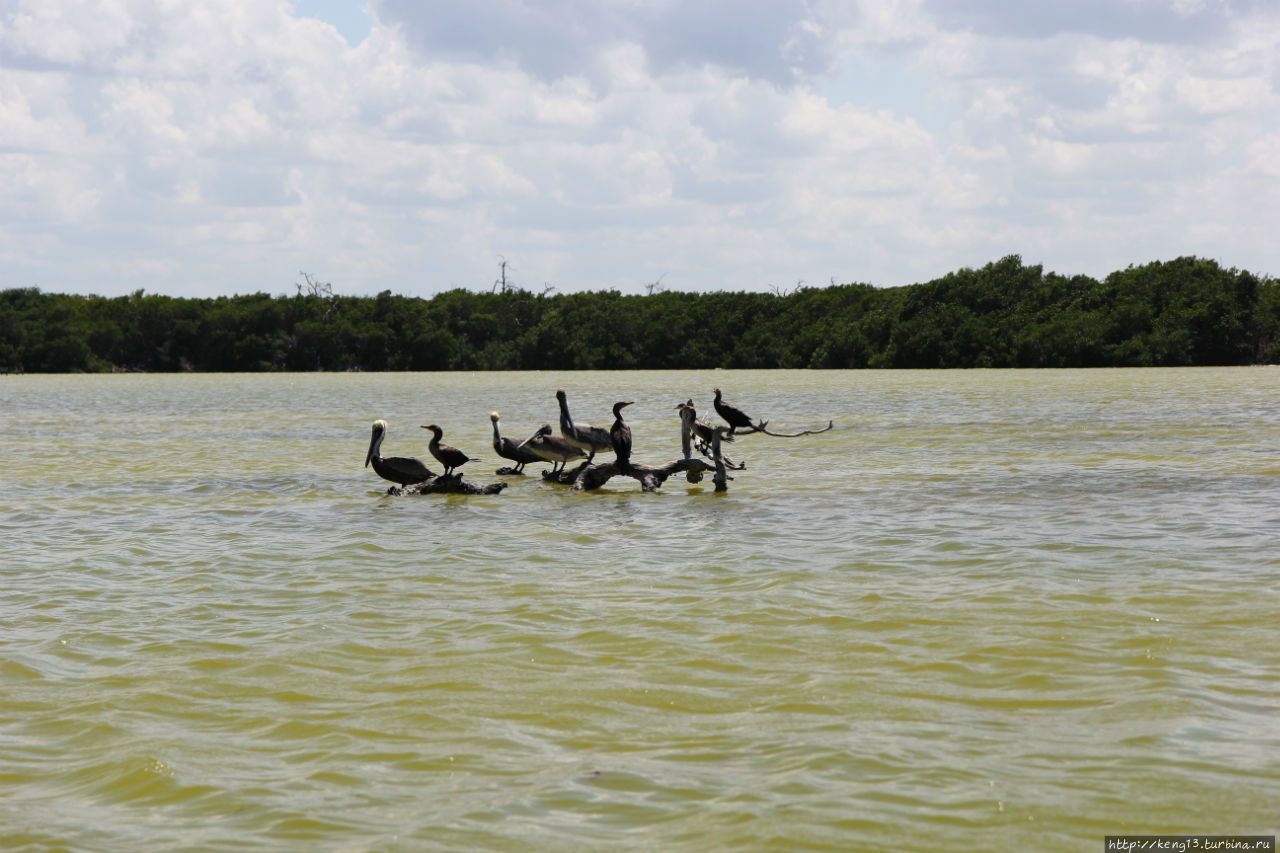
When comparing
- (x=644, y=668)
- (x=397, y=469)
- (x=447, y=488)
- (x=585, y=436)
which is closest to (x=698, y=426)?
(x=585, y=436)

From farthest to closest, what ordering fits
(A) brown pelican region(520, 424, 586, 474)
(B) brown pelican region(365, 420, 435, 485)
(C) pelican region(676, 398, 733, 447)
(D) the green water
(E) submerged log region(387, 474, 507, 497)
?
(A) brown pelican region(520, 424, 586, 474)
(B) brown pelican region(365, 420, 435, 485)
(E) submerged log region(387, 474, 507, 497)
(C) pelican region(676, 398, 733, 447)
(D) the green water

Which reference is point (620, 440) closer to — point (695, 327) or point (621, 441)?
point (621, 441)

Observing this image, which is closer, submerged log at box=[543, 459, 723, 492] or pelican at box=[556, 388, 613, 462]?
submerged log at box=[543, 459, 723, 492]

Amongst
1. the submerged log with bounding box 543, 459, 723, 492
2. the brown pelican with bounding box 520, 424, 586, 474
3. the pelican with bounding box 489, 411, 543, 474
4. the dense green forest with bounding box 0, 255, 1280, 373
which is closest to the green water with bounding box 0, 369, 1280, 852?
the submerged log with bounding box 543, 459, 723, 492

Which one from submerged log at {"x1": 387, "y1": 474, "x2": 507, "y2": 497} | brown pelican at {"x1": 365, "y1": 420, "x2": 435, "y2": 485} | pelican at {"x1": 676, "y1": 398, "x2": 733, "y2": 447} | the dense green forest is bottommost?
submerged log at {"x1": 387, "y1": 474, "x2": 507, "y2": 497}

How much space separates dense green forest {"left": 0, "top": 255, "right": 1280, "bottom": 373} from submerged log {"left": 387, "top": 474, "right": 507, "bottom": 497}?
6803 centimetres

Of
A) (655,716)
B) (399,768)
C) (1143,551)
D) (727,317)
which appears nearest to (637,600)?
(655,716)

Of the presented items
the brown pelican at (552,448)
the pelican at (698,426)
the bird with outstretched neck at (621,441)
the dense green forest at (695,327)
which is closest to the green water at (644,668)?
the bird with outstretched neck at (621,441)

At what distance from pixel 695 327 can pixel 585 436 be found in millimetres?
79678

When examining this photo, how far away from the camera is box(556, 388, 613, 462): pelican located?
16047mm

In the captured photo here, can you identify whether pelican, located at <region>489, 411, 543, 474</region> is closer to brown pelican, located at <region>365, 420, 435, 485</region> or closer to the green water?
brown pelican, located at <region>365, 420, 435, 485</region>

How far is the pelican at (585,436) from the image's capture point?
1605 cm

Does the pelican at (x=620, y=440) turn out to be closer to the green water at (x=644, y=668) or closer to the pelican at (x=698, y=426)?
the green water at (x=644, y=668)

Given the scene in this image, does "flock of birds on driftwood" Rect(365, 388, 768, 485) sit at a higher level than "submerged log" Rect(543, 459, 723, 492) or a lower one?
higher
